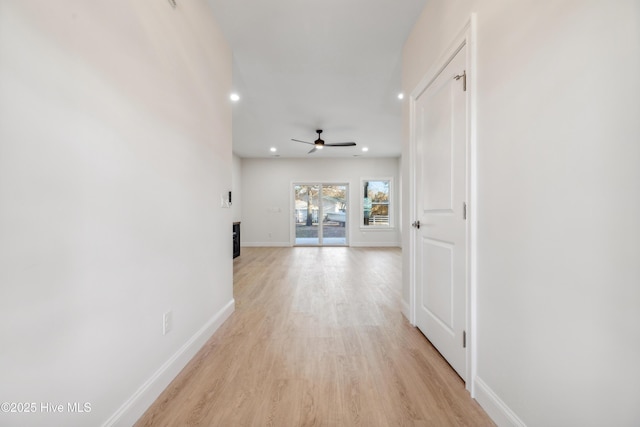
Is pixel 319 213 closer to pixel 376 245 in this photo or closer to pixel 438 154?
pixel 376 245

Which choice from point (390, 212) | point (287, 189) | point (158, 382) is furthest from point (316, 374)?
point (390, 212)

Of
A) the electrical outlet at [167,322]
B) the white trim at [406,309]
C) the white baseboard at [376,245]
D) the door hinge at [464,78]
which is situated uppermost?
the door hinge at [464,78]

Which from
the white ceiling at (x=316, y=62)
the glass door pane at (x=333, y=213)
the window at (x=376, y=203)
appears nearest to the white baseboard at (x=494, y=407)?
the white ceiling at (x=316, y=62)

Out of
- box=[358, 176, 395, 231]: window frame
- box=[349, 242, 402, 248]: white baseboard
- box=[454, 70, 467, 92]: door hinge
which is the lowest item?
box=[349, 242, 402, 248]: white baseboard

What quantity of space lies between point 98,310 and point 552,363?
1.74m

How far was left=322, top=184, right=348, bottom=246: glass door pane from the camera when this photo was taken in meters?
8.52

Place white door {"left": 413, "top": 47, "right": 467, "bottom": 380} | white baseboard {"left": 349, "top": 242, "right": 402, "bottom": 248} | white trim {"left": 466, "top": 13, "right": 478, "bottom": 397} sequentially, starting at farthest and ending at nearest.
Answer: white baseboard {"left": 349, "top": 242, "right": 402, "bottom": 248} → white door {"left": 413, "top": 47, "right": 467, "bottom": 380} → white trim {"left": 466, "top": 13, "right": 478, "bottom": 397}

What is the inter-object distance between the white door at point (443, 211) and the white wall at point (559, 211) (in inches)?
7.2

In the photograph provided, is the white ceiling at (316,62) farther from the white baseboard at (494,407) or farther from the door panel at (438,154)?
the white baseboard at (494,407)

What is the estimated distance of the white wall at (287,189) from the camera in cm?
838

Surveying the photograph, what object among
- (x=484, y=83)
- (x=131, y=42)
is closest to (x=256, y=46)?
(x=131, y=42)

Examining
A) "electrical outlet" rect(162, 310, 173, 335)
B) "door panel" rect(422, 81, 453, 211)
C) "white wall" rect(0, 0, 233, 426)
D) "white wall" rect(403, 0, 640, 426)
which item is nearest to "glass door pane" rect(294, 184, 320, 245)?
"door panel" rect(422, 81, 453, 211)

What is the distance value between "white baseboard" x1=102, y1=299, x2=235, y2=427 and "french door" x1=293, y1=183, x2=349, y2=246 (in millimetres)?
6260

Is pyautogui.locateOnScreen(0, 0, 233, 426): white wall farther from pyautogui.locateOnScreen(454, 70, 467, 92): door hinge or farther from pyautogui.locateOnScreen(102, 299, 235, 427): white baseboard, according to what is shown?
pyautogui.locateOnScreen(454, 70, 467, 92): door hinge
